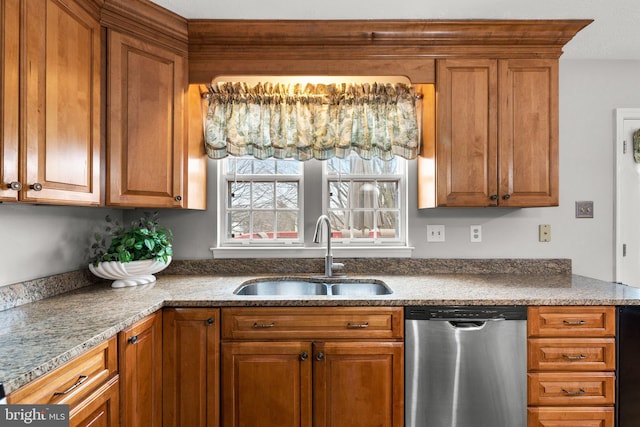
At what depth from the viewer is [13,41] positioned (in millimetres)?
1285

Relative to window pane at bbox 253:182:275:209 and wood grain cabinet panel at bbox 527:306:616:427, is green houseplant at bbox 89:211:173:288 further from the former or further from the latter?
wood grain cabinet panel at bbox 527:306:616:427

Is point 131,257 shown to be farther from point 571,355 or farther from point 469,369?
point 571,355

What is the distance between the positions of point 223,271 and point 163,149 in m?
0.83

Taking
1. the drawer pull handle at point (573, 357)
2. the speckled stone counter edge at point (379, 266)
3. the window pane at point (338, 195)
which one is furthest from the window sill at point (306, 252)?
the drawer pull handle at point (573, 357)

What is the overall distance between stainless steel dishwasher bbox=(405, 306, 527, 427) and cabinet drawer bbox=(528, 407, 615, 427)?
0.05m

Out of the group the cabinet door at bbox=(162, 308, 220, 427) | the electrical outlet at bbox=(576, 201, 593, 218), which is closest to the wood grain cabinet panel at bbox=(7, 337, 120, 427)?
the cabinet door at bbox=(162, 308, 220, 427)

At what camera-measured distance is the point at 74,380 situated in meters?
1.13

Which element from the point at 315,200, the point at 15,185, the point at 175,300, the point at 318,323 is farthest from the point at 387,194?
the point at 15,185

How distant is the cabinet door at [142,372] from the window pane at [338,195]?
126cm

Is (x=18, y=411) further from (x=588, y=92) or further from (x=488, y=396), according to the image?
(x=588, y=92)

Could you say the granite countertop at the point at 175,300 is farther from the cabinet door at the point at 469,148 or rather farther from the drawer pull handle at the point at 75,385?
the cabinet door at the point at 469,148

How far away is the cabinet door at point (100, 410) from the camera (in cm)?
115

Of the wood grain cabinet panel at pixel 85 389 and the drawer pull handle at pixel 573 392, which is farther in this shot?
the drawer pull handle at pixel 573 392

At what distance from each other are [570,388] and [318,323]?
3.82 ft
